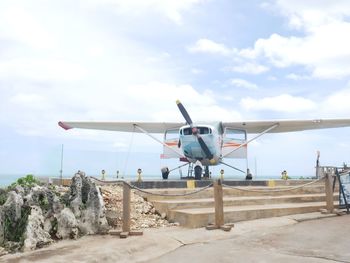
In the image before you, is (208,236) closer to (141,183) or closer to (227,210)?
(227,210)

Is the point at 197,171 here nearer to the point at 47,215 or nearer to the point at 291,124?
the point at 291,124

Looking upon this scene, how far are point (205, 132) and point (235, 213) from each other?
35.4 ft

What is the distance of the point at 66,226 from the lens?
702 centimetres

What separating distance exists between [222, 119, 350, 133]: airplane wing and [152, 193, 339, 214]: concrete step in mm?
9773

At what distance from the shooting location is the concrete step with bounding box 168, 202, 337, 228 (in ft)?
25.6

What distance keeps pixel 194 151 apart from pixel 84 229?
12045 millimetres

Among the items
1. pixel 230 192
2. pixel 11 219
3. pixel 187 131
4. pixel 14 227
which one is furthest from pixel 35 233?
pixel 187 131

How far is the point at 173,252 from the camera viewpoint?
6039 mm

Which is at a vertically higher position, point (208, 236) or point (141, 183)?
point (141, 183)

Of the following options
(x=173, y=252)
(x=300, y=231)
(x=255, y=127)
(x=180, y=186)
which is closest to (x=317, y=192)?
(x=180, y=186)

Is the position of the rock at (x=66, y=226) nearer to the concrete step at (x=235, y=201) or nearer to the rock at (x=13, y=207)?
the rock at (x=13, y=207)

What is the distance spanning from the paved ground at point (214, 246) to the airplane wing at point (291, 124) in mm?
13494

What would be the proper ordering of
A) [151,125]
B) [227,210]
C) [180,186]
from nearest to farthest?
[227,210] → [180,186] → [151,125]

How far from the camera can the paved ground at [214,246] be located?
561 centimetres
